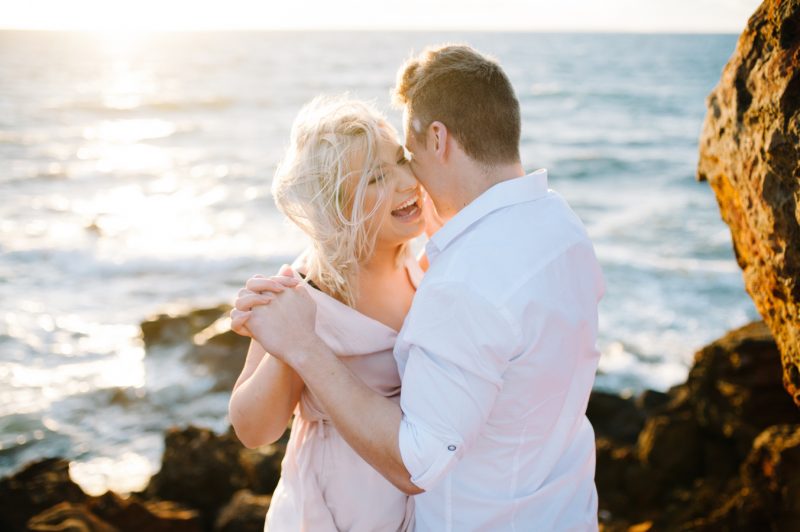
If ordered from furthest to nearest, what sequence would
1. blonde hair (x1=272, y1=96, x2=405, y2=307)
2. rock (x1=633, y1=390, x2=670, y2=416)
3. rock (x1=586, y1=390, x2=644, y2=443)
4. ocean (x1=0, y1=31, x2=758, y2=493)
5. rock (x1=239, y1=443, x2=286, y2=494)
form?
ocean (x1=0, y1=31, x2=758, y2=493) < rock (x1=633, y1=390, x2=670, y2=416) < rock (x1=586, y1=390, x2=644, y2=443) < rock (x1=239, y1=443, x2=286, y2=494) < blonde hair (x1=272, y1=96, x2=405, y2=307)

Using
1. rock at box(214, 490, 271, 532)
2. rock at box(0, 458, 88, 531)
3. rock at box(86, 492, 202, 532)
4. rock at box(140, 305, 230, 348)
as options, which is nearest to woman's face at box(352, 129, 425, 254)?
rock at box(214, 490, 271, 532)

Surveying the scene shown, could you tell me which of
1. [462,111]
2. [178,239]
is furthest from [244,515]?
[178,239]

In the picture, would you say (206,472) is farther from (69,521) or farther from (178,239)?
(178,239)

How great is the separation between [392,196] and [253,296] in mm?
782

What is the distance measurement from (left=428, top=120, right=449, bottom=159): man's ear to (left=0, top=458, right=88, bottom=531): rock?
197 inches

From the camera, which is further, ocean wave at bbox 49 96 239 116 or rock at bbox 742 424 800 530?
ocean wave at bbox 49 96 239 116

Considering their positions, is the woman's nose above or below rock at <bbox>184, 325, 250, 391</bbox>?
above

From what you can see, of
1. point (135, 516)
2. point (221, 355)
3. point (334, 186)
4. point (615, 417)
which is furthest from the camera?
point (221, 355)

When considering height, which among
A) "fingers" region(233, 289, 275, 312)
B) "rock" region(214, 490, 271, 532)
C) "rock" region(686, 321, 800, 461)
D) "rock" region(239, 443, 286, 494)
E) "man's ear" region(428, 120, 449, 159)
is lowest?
"rock" region(239, 443, 286, 494)

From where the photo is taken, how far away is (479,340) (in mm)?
2258

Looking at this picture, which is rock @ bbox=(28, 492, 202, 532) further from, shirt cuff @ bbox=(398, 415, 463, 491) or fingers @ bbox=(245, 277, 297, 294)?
shirt cuff @ bbox=(398, 415, 463, 491)

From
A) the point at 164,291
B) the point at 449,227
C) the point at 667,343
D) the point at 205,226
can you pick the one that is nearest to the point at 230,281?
the point at 164,291

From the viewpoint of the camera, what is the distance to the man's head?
2559mm

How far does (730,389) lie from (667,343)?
4998mm
